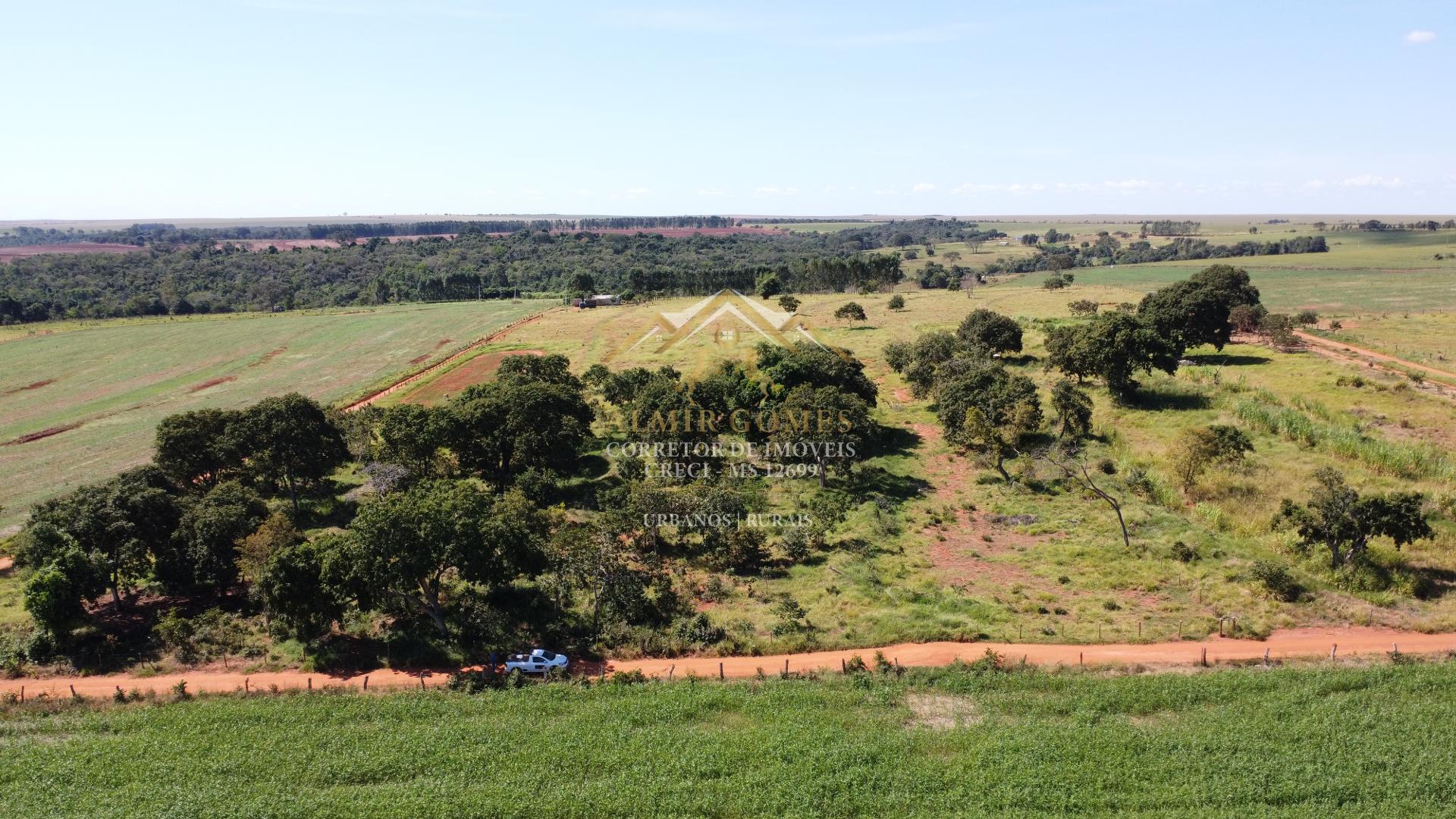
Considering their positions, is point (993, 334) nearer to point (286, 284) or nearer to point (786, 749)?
point (786, 749)

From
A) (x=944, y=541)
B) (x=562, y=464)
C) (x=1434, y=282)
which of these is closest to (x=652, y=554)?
(x=562, y=464)

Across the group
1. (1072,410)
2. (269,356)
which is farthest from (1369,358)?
(269,356)

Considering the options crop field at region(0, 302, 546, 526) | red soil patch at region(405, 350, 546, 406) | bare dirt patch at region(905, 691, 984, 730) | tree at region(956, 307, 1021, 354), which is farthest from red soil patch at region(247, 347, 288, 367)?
bare dirt patch at region(905, 691, 984, 730)

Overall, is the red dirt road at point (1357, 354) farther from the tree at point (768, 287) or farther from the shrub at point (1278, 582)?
Answer: the tree at point (768, 287)

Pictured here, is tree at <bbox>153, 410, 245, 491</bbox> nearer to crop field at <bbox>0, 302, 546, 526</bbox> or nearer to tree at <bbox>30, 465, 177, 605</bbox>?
tree at <bbox>30, 465, 177, 605</bbox>

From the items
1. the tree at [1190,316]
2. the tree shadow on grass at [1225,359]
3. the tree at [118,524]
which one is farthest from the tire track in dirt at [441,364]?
the tree shadow on grass at [1225,359]

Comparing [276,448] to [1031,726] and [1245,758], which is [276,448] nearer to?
[1031,726]
